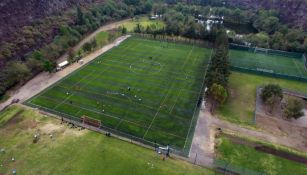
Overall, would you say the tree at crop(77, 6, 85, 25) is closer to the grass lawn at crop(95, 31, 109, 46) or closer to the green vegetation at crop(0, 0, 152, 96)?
the green vegetation at crop(0, 0, 152, 96)

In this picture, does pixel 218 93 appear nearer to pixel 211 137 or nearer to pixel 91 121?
pixel 211 137

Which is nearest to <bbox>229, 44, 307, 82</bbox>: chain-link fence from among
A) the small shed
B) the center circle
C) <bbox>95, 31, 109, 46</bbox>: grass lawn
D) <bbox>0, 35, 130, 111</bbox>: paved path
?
the center circle

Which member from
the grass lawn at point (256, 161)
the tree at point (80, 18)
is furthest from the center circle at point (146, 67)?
the tree at point (80, 18)

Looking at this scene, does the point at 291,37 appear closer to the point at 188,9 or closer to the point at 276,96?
the point at 276,96

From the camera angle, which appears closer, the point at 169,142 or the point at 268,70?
the point at 169,142

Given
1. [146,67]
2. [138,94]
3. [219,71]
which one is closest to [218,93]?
[219,71]

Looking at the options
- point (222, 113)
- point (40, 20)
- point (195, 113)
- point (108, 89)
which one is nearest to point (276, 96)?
point (222, 113)
